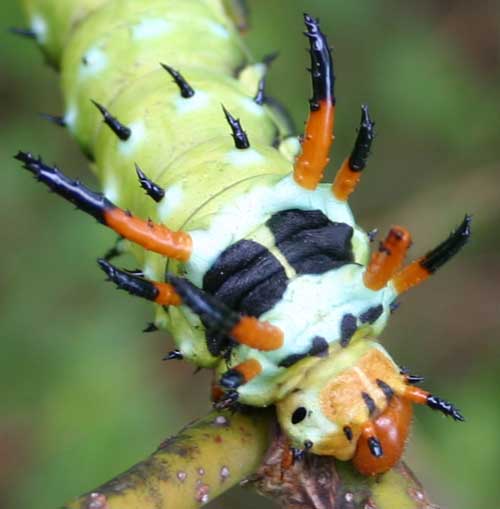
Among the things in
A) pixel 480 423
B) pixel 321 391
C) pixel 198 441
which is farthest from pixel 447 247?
pixel 480 423

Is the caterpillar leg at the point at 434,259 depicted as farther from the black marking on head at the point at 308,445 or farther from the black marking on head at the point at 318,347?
the black marking on head at the point at 308,445

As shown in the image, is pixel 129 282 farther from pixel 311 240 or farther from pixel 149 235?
pixel 311 240

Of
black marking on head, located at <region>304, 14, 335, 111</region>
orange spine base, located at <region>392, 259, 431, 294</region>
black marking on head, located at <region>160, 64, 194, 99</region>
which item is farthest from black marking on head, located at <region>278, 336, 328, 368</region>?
black marking on head, located at <region>160, 64, 194, 99</region>

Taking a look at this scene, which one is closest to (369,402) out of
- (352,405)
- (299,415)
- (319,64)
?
(352,405)

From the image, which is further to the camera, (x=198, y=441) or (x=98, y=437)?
(x=98, y=437)

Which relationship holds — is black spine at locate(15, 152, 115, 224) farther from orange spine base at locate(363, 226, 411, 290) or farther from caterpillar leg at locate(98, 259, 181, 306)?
orange spine base at locate(363, 226, 411, 290)

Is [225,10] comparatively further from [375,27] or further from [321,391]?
[375,27]
